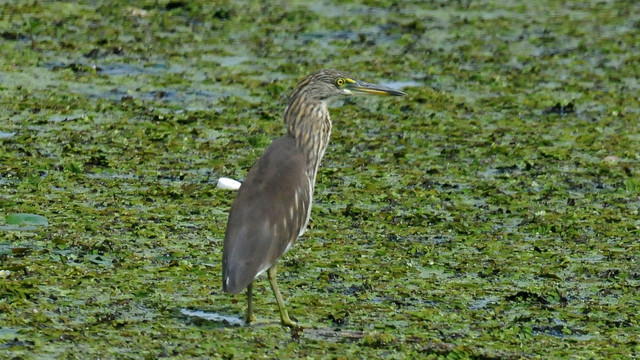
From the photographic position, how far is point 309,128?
253 inches

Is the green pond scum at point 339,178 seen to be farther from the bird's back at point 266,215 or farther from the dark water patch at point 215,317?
the bird's back at point 266,215

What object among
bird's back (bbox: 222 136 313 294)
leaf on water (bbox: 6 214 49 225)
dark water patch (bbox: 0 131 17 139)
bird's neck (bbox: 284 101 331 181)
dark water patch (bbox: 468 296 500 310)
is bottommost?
dark water patch (bbox: 468 296 500 310)

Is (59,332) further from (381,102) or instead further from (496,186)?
(381,102)

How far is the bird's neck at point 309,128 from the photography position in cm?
639

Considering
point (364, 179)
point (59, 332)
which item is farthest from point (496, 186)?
point (59, 332)

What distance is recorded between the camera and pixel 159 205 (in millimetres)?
7645

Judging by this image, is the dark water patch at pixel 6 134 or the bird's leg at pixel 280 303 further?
the dark water patch at pixel 6 134

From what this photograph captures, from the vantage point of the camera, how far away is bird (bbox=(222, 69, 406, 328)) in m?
5.62

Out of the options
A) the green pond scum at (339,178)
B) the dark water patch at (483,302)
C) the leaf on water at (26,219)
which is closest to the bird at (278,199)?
the green pond scum at (339,178)

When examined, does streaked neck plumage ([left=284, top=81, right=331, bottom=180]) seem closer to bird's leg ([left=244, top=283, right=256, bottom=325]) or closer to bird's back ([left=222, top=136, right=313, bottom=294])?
bird's back ([left=222, top=136, right=313, bottom=294])

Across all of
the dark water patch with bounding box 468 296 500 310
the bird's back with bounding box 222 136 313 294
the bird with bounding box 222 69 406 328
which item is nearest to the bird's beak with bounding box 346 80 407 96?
the bird with bounding box 222 69 406 328

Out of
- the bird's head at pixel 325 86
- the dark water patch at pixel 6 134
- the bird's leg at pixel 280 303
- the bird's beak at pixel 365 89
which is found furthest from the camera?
the dark water patch at pixel 6 134

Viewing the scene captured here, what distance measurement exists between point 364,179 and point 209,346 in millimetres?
3213

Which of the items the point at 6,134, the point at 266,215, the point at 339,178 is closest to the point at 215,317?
the point at 266,215
